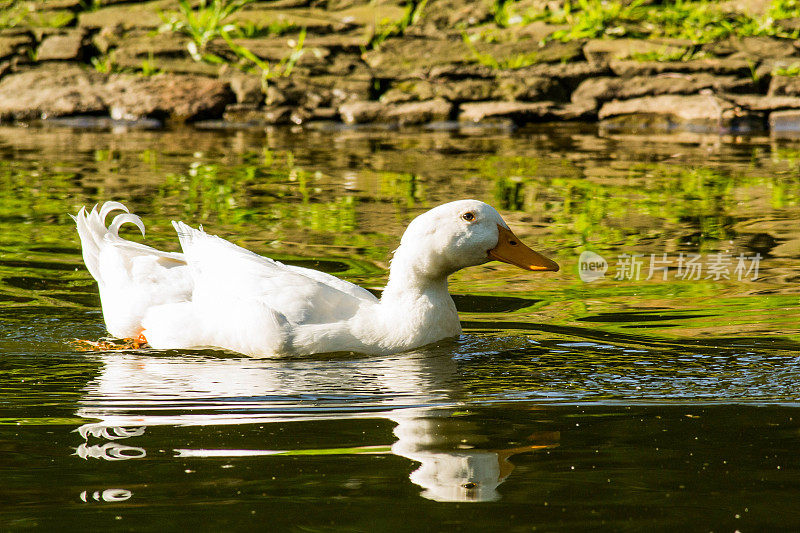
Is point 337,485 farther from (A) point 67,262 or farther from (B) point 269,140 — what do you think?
(B) point 269,140

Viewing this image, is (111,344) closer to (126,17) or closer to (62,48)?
(62,48)

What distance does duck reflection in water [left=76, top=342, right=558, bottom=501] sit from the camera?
3463mm

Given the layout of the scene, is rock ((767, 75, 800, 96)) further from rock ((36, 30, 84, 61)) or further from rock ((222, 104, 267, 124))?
rock ((36, 30, 84, 61))

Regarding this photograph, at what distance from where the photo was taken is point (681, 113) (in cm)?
1307

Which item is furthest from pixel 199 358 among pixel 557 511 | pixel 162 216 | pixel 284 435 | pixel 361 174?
pixel 361 174

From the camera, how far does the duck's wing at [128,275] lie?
5609mm

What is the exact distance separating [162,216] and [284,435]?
15.3 ft

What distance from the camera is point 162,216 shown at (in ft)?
26.5

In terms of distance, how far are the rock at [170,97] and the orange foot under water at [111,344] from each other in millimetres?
8685

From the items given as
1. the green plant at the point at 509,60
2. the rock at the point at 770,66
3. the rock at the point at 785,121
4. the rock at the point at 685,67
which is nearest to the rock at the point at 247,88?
the green plant at the point at 509,60

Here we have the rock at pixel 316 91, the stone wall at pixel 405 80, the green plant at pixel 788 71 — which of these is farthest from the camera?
the rock at pixel 316 91

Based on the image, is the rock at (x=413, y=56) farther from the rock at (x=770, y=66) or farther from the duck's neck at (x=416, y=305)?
the duck's neck at (x=416, y=305)

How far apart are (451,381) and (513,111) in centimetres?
921

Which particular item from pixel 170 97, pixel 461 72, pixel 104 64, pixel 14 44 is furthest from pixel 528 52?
pixel 14 44
